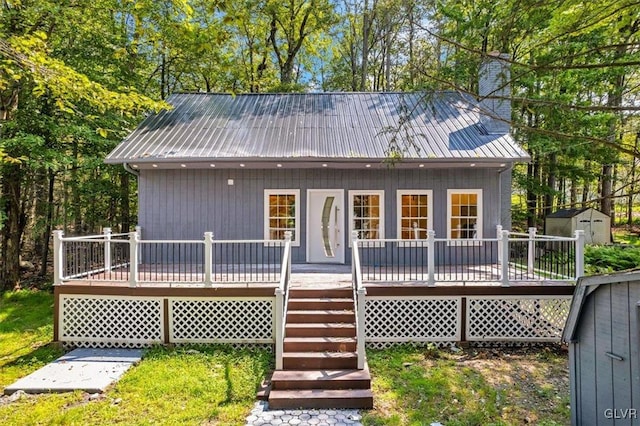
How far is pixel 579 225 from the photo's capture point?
48.5ft

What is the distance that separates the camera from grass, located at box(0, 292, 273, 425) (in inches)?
176

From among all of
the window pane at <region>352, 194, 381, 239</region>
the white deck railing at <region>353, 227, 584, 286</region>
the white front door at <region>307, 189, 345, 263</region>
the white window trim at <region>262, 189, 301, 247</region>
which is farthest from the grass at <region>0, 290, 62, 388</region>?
the window pane at <region>352, 194, 381, 239</region>

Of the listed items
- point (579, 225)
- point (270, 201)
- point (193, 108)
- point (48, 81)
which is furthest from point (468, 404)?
point (579, 225)

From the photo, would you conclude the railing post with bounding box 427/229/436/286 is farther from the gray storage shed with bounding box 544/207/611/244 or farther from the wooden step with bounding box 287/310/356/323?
the gray storage shed with bounding box 544/207/611/244

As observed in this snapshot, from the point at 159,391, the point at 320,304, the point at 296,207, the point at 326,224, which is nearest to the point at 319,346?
the point at 320,304

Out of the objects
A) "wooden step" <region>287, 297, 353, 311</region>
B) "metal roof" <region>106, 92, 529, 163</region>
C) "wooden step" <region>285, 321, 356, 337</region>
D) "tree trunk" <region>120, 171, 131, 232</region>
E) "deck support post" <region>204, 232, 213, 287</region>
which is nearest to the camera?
"wooden step" <region>285, 321, 356, 337</region>

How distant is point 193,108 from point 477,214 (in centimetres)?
836

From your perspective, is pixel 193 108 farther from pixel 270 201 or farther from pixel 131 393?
pixel 131 393

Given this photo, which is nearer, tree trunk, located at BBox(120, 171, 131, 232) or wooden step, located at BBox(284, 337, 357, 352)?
wooden step, located at BBox(284, 337, 357, 352)

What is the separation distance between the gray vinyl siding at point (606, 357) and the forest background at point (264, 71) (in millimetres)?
862

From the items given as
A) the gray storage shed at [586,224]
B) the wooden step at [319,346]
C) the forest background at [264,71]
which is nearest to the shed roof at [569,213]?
the gray storage shed at [586,224]

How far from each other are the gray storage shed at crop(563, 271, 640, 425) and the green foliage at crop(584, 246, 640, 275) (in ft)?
25.3

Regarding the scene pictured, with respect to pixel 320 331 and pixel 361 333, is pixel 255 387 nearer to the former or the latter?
pixel 320 331

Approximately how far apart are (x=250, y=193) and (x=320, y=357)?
4730mm
